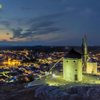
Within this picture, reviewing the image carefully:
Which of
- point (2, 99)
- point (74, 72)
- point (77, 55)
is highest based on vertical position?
point (77, 55)

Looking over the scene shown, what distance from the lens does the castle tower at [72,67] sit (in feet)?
126

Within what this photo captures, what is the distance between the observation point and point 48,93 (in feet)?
103

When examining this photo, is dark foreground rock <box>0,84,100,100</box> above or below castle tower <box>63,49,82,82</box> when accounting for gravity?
below

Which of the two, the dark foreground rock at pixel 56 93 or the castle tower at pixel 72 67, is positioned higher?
the castle tower at pixel 72 67

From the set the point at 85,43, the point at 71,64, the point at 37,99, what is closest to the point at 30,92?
the point at 37,99

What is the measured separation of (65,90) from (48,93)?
250 centimetres

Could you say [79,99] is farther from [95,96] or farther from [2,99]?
[2,99]

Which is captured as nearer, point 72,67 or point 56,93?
point 56,93

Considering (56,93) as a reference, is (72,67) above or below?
above

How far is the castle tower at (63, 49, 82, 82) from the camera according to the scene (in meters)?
38.4

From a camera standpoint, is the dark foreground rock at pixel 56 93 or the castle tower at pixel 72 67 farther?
the castle tower at pixel 72 67

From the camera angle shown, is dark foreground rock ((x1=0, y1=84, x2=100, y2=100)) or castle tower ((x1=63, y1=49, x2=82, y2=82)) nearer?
dark foreground rock ((x1=0, y1=84, x2=100, y2=100))

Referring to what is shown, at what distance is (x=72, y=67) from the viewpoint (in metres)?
38.6

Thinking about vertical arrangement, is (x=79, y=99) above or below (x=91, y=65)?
below
